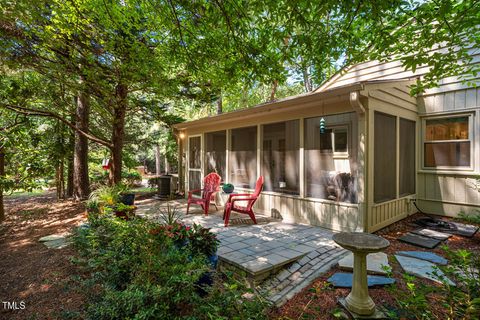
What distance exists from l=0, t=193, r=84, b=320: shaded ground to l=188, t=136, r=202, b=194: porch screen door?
10.2 feet

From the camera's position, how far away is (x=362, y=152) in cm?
386

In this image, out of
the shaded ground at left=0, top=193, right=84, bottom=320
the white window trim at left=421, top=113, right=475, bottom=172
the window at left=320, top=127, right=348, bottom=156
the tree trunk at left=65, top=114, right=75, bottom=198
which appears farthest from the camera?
the tree trunk at left=65, top=114, right=75, bottom=198

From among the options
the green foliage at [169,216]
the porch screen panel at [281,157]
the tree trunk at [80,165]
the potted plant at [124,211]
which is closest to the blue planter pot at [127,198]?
the potted plant at [124,211]

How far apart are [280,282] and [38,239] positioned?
4.44 metres

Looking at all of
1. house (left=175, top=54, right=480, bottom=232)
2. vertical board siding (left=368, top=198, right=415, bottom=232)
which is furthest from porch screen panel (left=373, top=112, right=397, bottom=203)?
vertical board siding (left=368, top=198, right=415, bottom=232)

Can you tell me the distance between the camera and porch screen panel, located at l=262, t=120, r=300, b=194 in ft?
15.9

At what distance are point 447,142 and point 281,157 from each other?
359 cm

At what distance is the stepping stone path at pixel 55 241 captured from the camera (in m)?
3.91

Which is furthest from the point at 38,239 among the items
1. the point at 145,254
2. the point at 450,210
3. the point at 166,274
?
the point at 450,210

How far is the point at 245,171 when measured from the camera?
233 inches

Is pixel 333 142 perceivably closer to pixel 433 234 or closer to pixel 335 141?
pixel 335 141

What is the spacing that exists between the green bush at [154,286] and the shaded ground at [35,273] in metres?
0.31

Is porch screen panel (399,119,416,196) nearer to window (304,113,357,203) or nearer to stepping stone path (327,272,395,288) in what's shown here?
window (304,113,357,203)

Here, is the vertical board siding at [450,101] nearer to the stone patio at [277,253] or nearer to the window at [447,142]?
the window at [447,142]
